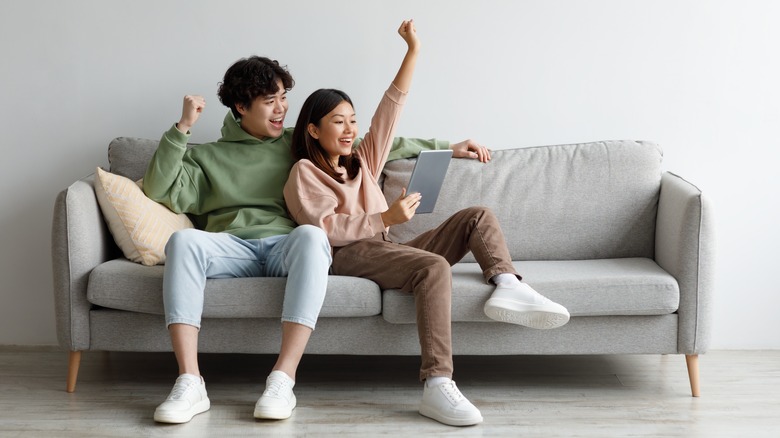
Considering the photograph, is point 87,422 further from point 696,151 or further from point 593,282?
point 696,151

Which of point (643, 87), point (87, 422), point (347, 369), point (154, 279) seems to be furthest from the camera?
point (643, 87)

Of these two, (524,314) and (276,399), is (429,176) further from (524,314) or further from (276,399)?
Result: (276,399)

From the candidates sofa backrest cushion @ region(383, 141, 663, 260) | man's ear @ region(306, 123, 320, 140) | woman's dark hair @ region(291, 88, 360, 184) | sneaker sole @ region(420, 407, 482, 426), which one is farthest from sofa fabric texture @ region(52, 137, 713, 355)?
man's ear @ region(306, 123, 320, 140)

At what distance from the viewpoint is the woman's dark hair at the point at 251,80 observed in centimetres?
299

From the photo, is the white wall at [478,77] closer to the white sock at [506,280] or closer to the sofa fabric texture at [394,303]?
the sofa fabric texture at [394,303]

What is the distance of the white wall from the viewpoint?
333 cm

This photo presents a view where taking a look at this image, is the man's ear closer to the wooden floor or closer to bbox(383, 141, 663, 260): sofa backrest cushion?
bbox(383, 141, 663, 260): sofa backrest cushion

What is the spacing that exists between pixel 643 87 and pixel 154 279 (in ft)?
6.24

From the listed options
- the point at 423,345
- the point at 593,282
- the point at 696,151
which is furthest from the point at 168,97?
the point at 696,151

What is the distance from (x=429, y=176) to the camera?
2865 millimetres

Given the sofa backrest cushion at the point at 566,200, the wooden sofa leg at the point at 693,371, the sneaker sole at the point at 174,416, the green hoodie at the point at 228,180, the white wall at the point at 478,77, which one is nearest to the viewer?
the sneaker sole at the point at 174,416

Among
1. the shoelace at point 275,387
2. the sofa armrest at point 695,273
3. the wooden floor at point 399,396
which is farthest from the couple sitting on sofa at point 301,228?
the sofa armrest at point 695,273

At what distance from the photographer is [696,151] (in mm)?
3373

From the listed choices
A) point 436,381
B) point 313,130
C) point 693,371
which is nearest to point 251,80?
point 313,130
